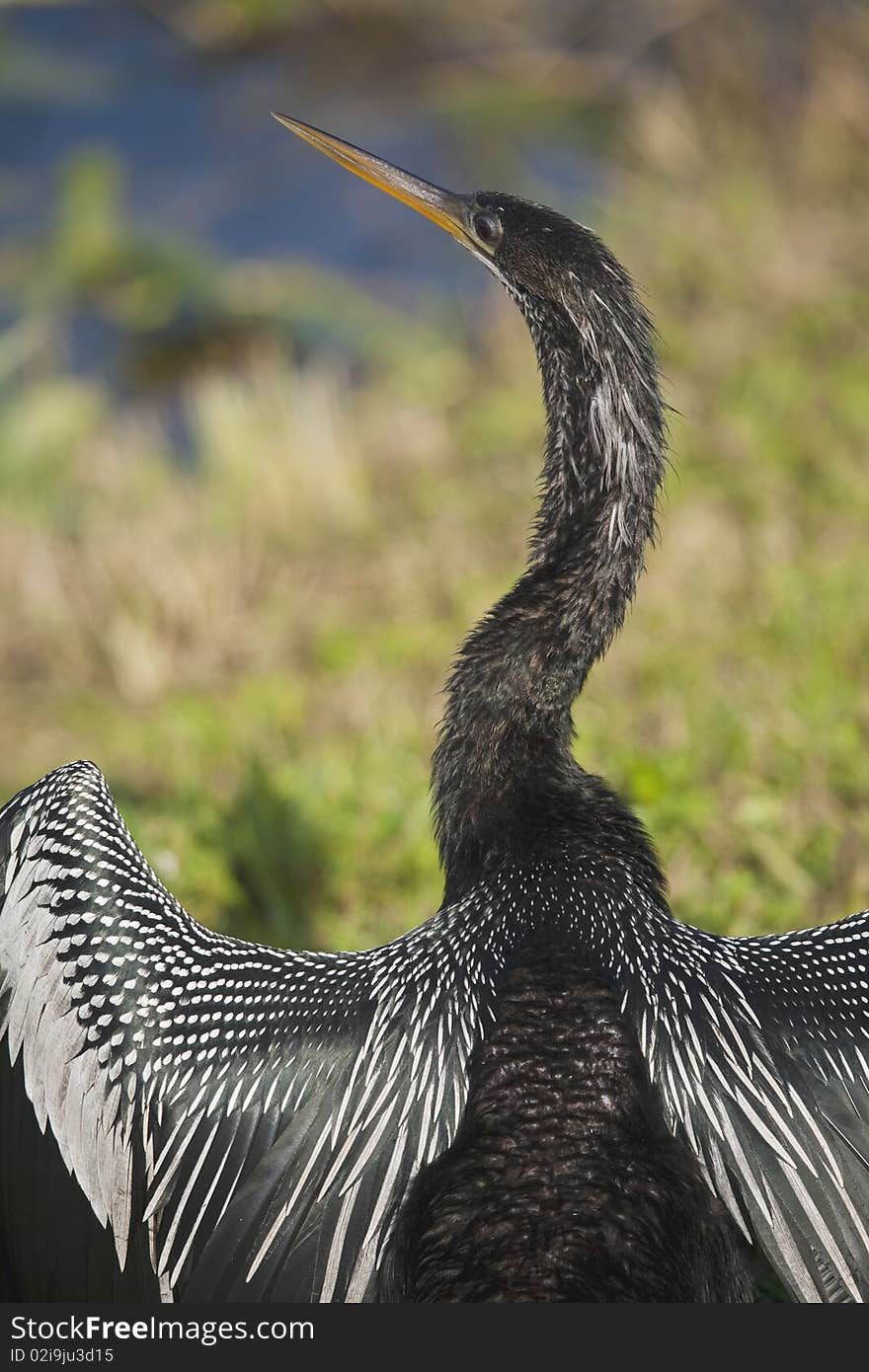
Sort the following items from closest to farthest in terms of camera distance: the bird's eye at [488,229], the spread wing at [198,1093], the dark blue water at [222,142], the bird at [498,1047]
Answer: the bird at [498,1047]
the spread wing at [198,1093]
the bird's eye at [488,229]
the dark blue water at [222,142]

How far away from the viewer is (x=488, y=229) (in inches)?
129

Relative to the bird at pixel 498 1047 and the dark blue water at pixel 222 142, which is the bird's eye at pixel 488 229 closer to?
the bird at pixel 498 1047

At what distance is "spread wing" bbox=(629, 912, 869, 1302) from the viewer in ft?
8.31

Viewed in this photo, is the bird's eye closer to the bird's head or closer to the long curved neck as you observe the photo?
the bird's head

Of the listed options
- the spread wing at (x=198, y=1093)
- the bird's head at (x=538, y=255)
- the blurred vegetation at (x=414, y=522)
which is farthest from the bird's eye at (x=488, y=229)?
the blurred vegetation at (x=414, y=522)

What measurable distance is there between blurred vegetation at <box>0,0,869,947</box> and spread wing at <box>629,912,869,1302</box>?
1328mm

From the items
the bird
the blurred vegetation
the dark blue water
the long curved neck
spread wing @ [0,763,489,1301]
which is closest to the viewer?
the bird

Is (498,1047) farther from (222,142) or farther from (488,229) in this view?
(222,142)

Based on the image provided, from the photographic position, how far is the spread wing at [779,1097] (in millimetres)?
2533

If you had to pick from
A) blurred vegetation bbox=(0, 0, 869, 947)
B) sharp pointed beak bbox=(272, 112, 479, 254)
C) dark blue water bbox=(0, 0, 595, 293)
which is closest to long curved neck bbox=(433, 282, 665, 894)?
sharp pointed beak bbox=(272, 112, 479, 254)

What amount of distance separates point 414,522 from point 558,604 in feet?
14.7

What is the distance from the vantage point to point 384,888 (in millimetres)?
4578

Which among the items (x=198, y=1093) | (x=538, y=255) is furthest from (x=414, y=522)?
(x=198, y=1093)

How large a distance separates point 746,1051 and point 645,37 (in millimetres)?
11334
